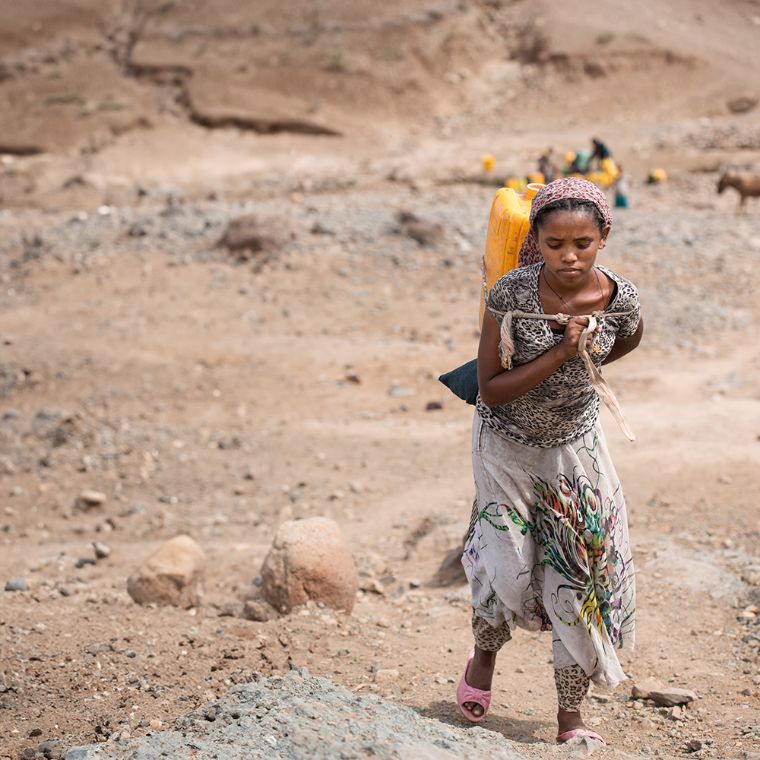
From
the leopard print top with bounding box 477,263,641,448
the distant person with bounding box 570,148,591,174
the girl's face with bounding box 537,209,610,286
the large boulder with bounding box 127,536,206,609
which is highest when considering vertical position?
the distant person with bounding box 570,148,591,174

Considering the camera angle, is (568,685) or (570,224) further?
(568,685)

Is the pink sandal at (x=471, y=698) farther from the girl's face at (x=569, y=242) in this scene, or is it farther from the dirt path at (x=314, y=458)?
the girl's face at (x=569, y=242)

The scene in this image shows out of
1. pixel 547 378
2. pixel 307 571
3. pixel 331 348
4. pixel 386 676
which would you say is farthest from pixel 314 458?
Result: pixel 547 378

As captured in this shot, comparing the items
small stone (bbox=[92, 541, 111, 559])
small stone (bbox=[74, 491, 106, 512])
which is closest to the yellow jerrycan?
small stone (bbox=[92, 541, 111, 559])

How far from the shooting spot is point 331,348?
29.0 feet

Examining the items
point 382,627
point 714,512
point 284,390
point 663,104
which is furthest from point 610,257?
point 663,104

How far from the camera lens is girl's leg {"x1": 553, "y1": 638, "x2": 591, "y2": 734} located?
9.98ft

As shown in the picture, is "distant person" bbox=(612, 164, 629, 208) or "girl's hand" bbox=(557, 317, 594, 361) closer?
"girl's hand" bbox=(557, 317, 594, 361)

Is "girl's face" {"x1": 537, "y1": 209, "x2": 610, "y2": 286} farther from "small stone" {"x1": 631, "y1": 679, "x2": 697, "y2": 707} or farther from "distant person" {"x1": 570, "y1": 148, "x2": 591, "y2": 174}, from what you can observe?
"distant person" {"x1": 570, "y1": 148, "x2": 591, "y2": 174}

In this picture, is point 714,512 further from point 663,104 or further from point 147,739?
point 663,104

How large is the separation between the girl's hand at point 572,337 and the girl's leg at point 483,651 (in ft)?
2.99

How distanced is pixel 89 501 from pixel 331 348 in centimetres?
286

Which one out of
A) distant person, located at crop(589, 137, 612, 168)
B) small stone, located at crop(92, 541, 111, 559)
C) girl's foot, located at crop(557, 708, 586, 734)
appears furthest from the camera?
distant person, located at crop(589, 137, 612, 168)

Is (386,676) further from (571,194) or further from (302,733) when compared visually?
(571,194)
